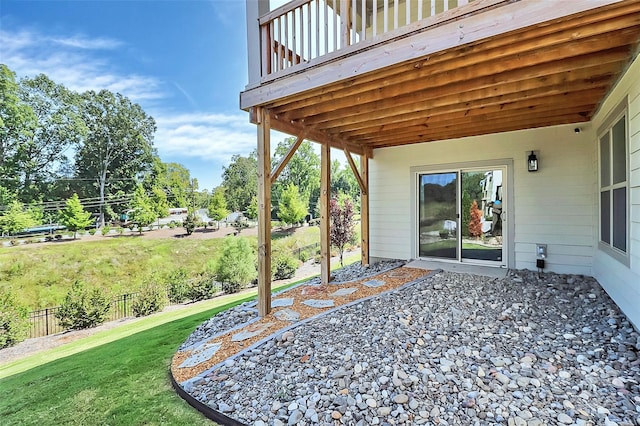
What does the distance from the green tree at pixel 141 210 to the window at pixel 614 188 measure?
47.8ft

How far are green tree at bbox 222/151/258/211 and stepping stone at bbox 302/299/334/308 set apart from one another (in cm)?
1304

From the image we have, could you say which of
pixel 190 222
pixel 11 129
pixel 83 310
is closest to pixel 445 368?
pixel 83 310

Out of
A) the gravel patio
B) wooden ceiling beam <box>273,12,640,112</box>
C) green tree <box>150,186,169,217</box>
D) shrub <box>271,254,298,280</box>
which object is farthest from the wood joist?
green tree <box>150,186,169,217</box>

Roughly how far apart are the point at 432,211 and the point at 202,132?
13696 mm

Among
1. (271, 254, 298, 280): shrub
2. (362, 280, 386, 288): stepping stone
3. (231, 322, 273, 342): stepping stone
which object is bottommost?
(271, 254, 298, 280): shrub

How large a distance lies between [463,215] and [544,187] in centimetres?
141

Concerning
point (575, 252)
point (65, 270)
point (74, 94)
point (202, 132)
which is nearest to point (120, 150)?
point (74, 94)

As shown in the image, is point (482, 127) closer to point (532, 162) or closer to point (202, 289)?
point (532, 162)

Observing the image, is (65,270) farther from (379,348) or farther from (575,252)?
(575,252)

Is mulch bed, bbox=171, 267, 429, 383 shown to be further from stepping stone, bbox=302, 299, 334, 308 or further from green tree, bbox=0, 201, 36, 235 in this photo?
green tree, bbox=0, 201, 36, 235

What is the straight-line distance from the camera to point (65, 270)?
31.4 ft

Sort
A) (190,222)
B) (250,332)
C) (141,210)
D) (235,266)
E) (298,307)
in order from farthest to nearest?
(190,222) < (141,210) < (235,266) < (298,307) < (250,332)

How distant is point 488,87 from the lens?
338cm

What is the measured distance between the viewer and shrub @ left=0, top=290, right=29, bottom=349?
629 centimetres
